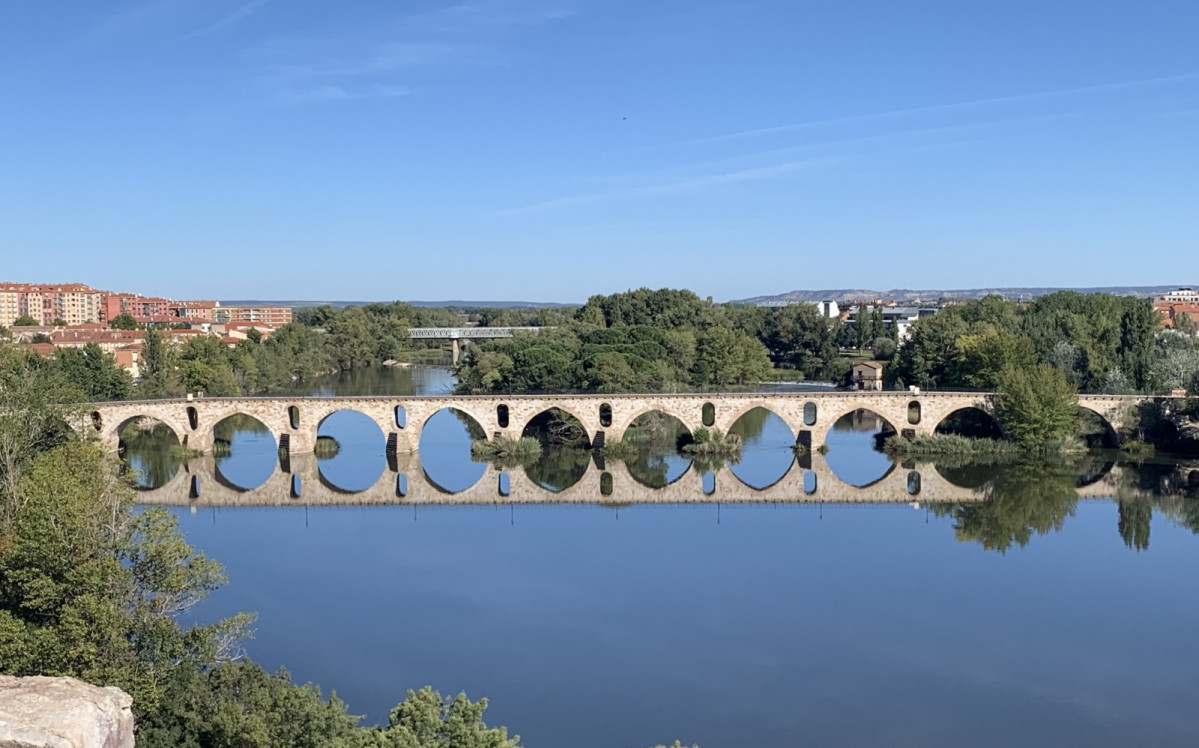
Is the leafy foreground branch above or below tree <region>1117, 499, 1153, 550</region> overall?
above

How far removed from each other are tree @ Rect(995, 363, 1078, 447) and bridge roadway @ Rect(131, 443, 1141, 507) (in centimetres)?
257

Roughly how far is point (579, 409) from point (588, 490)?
6514 millimetres

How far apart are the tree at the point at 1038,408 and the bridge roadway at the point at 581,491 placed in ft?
8.42

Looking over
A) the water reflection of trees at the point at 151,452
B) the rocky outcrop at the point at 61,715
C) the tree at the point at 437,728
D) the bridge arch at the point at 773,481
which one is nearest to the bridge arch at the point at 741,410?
the bridge arch at the point at 773,481

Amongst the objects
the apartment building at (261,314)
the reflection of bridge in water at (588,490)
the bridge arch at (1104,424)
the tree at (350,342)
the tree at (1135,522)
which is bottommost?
the tree at (1135,522)

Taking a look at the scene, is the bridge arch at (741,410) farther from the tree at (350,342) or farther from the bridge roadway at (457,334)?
the bridge roadway at (457,334)

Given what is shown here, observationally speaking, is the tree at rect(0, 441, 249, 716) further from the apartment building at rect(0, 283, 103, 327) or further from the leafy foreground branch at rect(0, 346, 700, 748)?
the apartment building at rect(0, 283, 103, 327)

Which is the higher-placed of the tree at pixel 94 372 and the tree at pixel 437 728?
the tree at pixel 94 372

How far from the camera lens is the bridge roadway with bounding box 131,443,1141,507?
34.7 m

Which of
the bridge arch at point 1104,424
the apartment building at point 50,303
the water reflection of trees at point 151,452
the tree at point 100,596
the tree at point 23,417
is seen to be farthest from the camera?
the apartment building at point 50,303

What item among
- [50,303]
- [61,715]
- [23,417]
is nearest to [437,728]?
[61,715]

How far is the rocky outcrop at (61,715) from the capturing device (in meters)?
10.7

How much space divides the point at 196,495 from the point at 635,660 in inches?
761

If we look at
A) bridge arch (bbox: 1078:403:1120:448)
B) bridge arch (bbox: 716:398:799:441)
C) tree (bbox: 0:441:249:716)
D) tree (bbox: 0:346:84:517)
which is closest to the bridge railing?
bridge arch (bbox: 716:398:799:441)
